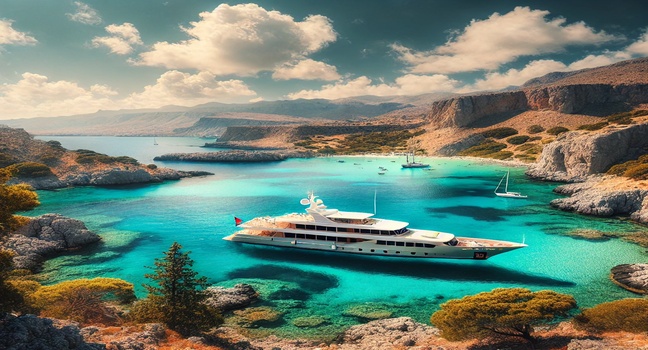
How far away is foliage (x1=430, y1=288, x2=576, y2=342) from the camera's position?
903 inches

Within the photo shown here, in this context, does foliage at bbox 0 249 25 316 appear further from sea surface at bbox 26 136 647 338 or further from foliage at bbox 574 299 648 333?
foliage at bbox 574 299 648 333

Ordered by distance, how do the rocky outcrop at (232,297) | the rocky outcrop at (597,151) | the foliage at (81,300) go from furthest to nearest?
the rocky outcrop at (597,151) → the rocky outcrop at (232,297) → the foliage at (81,300)

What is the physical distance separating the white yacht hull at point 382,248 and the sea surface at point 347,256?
0.88 meters

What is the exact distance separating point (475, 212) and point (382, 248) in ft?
104

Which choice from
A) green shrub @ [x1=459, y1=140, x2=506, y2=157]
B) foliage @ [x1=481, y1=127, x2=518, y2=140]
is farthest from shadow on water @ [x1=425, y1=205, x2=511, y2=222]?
foliage @ [x1=481, y1=127, x2=518, y2=140]

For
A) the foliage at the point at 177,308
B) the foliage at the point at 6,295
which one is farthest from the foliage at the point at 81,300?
the foliage at the point at 6,295

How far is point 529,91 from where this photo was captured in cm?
18588

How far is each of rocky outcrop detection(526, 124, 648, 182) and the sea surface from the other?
918cm

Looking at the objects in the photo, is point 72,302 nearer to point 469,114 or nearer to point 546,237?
point 546,237

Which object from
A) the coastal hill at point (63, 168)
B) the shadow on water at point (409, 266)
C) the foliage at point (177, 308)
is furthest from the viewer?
the coastal hill at point (63, 168)

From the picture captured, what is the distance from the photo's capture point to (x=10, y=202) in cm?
1822

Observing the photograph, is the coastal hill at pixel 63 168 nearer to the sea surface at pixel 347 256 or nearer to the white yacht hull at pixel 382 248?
the sea surface at pixel 347 256

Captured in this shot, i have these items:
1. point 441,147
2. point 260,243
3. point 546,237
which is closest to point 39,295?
point 260,243

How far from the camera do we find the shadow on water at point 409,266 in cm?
3859
